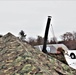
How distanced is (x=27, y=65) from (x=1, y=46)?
1098 mm

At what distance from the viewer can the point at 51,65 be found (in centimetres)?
449

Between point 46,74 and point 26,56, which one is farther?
point 26,56

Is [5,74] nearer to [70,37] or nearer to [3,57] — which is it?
[3,57]

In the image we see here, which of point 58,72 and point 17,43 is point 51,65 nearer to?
point 58,72

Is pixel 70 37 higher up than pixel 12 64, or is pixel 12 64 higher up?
pixel 70 37

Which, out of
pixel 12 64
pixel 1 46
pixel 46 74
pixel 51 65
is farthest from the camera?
pixel 1 46

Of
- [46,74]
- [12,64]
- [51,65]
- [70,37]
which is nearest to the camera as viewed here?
[46,74]

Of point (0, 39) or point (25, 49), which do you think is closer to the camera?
point (25, 49)

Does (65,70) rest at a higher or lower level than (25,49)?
lower

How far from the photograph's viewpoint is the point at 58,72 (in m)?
4.38

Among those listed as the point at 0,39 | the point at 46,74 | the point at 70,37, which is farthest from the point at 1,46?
the point at 70,37

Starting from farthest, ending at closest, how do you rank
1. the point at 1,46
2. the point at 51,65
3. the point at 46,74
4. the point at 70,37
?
the point at 70,37 < the point at 1,46 < the point at 51,65 < the point at 46,74

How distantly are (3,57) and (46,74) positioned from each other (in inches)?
36.8

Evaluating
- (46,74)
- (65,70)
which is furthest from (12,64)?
(65,70)
